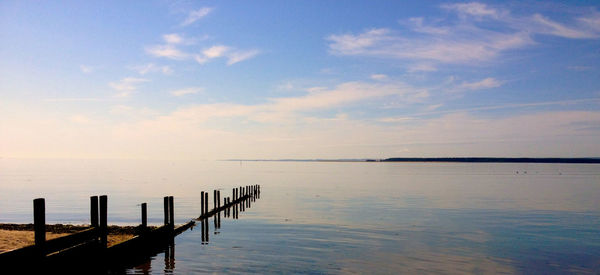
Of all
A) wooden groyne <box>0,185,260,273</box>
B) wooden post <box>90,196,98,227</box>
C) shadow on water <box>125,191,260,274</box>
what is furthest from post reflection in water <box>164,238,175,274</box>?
wooden post <box>90,196,98,227</box>

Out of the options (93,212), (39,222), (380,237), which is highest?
(39,222)

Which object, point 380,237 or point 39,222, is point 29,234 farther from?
point 380,237

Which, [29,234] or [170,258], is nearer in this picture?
[170,258]

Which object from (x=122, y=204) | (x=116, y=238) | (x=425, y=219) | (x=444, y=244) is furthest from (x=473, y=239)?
(x=122, y=204)

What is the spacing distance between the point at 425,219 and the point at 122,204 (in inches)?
1189

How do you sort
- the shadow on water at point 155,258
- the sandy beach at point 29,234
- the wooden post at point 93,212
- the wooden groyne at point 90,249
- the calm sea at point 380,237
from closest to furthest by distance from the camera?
1. the wooden groyne at point 90,249
2. the wooden post at point 93,212
3. the shadow on water at point 155,258
4. the calm sea at point 380,237
5. the sandy beach at point 29,234

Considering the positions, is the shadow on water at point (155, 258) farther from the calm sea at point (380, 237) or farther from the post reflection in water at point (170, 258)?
the calm sea at point (380, 237)

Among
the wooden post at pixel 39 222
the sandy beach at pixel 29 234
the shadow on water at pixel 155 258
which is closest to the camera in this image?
the wooden post at pixel 39 222

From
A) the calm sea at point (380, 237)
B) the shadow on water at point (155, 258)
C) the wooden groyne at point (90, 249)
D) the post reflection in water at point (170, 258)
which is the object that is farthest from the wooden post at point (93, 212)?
the post reflection in water at point (170, 258)

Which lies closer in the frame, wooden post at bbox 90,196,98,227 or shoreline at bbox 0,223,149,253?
wooden post at bbox 90,196,98,227

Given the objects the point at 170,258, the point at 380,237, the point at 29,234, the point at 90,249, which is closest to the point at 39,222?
the point at 90,249

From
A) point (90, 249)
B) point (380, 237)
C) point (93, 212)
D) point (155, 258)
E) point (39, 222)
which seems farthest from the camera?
point (380, 237)

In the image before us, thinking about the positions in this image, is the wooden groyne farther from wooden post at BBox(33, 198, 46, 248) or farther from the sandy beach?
the sandy beach

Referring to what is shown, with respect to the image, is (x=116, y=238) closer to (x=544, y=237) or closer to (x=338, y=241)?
(x=338, y=241)
